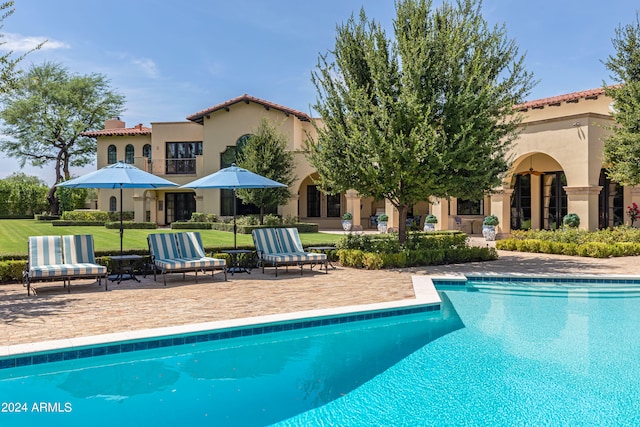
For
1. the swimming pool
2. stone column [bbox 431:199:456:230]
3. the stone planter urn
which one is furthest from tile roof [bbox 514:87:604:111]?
the swimming pool

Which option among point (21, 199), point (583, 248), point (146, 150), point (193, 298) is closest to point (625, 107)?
point (583, 248)

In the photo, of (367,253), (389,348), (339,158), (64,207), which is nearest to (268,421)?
(389,348)

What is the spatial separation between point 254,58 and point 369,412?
20.6 metres

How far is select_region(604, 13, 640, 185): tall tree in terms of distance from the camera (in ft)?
57.9

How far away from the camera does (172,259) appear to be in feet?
38.8

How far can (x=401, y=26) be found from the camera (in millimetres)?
14852

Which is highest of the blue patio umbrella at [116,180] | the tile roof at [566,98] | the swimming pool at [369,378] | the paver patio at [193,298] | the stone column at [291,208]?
the tile roof at [566,98]

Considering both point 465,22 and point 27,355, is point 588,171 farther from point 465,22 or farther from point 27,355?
point 27,355

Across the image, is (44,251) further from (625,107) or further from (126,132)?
(126,132)

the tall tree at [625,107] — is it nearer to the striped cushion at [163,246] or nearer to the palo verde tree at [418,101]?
the palo verde tree at [418,101]

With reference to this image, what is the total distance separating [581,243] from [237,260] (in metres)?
12.1

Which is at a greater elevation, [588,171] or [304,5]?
[304,5]

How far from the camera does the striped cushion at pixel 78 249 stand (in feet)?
35.4

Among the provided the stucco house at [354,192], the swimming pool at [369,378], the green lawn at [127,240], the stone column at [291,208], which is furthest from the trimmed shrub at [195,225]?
the swimming pool at [369,378]
